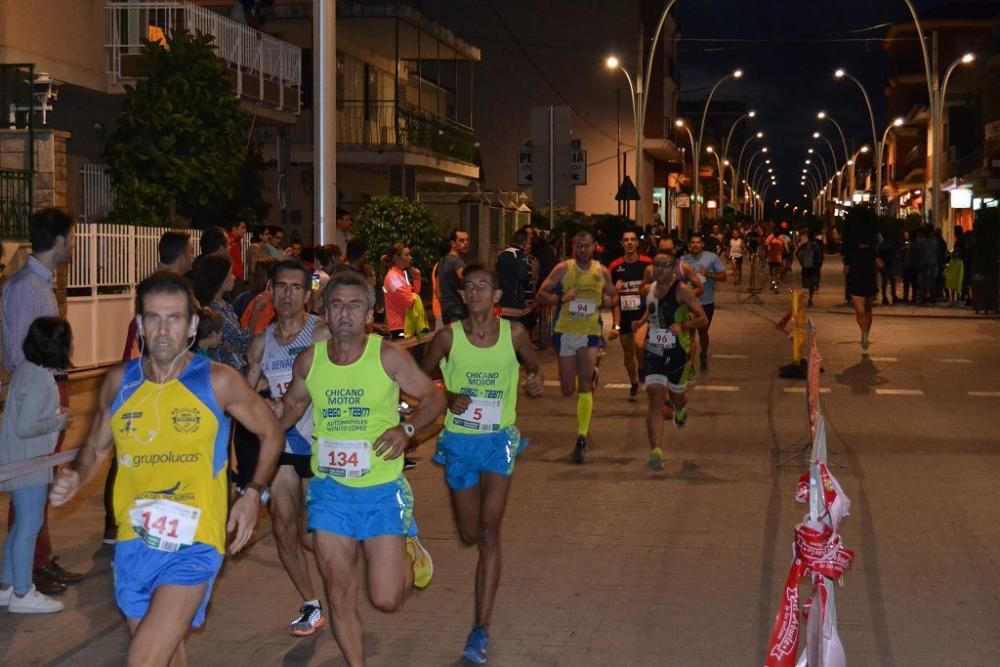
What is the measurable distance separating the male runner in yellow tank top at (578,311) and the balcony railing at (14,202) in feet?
21.5

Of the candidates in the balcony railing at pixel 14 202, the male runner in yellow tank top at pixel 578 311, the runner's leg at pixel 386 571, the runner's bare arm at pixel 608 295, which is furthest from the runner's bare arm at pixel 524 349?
the balcony railing at pixel 14 202

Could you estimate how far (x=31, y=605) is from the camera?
24.6ft

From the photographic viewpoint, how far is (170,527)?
16.0 ft

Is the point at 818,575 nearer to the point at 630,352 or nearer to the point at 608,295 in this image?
the point at 608,295

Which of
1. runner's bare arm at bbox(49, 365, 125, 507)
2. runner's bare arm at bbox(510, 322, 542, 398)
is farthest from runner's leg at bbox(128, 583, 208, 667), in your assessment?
runner's bare arm at bbox(510, 322, 542, 398)

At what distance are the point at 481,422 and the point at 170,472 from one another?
2.50 meters

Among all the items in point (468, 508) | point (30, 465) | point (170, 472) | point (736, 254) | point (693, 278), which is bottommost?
point (468, 508)

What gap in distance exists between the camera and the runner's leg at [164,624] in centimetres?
471

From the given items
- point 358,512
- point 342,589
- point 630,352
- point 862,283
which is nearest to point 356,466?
point 358,512

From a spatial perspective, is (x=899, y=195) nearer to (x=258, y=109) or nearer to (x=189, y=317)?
(x=258, y=109)

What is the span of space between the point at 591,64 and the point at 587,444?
156 feet

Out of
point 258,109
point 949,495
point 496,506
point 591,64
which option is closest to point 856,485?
point 949,495

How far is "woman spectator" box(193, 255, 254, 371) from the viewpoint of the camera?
8445mm

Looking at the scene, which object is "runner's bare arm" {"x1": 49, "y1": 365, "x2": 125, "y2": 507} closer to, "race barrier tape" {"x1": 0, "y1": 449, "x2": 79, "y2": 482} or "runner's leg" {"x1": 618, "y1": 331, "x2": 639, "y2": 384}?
"race barrier tape" {"x1": 0, "y1": 449, "x2": 79, "y2": 482}
